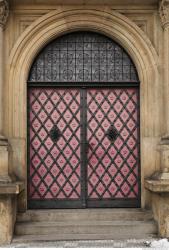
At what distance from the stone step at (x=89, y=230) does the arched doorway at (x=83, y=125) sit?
0.73 metres

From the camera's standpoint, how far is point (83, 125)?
9.48 meters

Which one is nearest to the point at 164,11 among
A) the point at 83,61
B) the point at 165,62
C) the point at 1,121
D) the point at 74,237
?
the point at 165,62

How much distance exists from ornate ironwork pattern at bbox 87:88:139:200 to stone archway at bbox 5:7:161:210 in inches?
11.8

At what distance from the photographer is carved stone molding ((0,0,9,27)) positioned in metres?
8.88

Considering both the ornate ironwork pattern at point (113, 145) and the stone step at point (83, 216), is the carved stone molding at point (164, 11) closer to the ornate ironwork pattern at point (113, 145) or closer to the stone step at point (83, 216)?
the ornate ironwork pattern at point (113, 145)

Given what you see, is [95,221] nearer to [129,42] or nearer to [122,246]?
[122,246]

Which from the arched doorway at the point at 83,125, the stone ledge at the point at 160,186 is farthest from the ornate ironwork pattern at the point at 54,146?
the stone ledge at the point at 160,186

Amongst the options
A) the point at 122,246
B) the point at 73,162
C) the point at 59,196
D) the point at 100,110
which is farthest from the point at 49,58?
the point at 122,246

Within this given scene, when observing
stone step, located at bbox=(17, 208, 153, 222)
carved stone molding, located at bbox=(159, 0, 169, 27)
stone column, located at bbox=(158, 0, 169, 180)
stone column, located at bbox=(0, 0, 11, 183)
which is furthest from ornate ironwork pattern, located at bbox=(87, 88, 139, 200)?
stone column, located at bbox=(0, 0, 11, 183)

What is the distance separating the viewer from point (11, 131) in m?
9.12

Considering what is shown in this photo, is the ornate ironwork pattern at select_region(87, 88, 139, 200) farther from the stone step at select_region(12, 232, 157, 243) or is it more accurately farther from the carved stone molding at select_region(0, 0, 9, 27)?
the carved stone molding at select_region(0, 0, 9, 27)

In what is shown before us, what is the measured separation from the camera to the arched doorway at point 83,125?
371 inches

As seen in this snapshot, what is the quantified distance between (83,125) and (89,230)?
7.32 feet

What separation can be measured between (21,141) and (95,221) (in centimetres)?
223
